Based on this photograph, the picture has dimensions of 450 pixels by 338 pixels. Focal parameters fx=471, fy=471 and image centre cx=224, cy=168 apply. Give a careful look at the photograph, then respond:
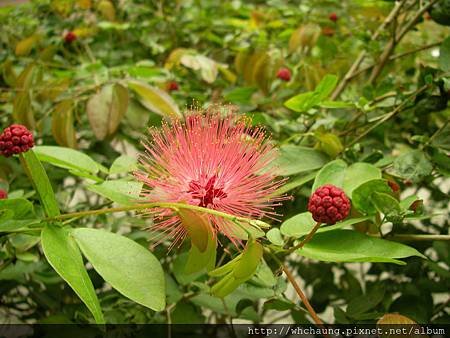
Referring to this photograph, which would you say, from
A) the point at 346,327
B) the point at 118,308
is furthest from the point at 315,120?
the point at 118,308

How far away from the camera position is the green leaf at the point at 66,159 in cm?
60

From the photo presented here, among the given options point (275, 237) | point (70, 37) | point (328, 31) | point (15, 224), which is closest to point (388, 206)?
point (275, 237)

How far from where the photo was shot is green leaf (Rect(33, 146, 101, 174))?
23.6 inches

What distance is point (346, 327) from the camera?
69cm

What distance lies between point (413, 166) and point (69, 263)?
0.43 m

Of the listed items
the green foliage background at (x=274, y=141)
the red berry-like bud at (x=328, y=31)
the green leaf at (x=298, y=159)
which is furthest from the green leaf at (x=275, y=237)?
the red berry-like bud at (x=328, y=31)

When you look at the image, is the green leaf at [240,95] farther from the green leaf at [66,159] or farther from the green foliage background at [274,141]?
the green leaf at [66,159]

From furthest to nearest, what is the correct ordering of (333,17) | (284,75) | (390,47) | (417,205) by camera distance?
(333,17) < (284,75) < (390,47) < (417,205)

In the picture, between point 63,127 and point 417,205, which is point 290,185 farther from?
point 63,127

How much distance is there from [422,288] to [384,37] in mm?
500

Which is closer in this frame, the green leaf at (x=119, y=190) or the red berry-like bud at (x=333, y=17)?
the green leaf at (x=119, y=190)

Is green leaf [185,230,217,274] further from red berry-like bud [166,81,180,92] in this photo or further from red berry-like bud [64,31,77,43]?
red berry-like bud [64,31,77,43]

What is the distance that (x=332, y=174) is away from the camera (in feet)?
1.84

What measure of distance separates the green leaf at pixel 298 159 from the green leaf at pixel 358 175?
2.2 inches
